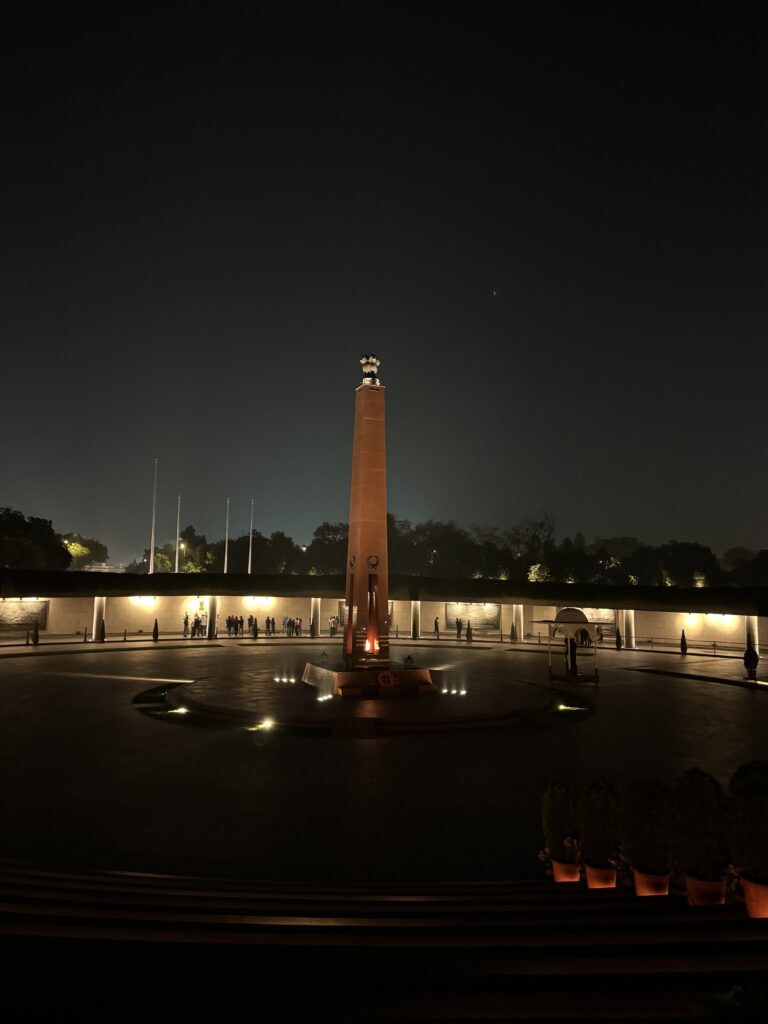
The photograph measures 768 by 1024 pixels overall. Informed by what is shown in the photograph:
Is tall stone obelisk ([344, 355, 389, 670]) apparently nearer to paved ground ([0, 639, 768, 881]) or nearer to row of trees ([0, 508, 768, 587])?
paved ground ([0, 639, 768, 881])

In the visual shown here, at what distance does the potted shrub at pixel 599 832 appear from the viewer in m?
5.55

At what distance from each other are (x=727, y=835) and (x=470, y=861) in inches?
148

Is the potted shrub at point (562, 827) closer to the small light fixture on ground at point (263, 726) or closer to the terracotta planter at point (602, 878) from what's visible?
the terracotta planter at point (602, 878)

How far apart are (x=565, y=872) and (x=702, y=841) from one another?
6.22ft

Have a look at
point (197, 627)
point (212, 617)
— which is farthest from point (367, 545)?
point (212, 617)

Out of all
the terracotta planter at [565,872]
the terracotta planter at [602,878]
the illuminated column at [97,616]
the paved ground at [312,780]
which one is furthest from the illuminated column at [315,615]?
the terracotta planter at [602,878]

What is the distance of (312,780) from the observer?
441 inches

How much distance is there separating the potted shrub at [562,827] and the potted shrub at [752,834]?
58.5 inches

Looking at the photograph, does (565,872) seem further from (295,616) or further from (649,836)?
(295,616)

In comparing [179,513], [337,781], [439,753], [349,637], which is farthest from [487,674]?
[179,513]

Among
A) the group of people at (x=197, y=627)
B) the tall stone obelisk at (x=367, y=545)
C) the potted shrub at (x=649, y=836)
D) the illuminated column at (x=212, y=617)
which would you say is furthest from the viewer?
the illuminated column at (x=212, y=617)

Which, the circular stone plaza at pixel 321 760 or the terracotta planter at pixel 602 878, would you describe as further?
the circular stone plaza at pixel 321 760

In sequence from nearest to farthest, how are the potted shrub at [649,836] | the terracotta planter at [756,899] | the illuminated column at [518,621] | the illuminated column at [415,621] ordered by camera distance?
the terracotta planter at [756,899]
the potted shrub at [649,836]
the illuminated column at [518,621]
the illuminated column at [415,621]

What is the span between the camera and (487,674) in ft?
81.3
